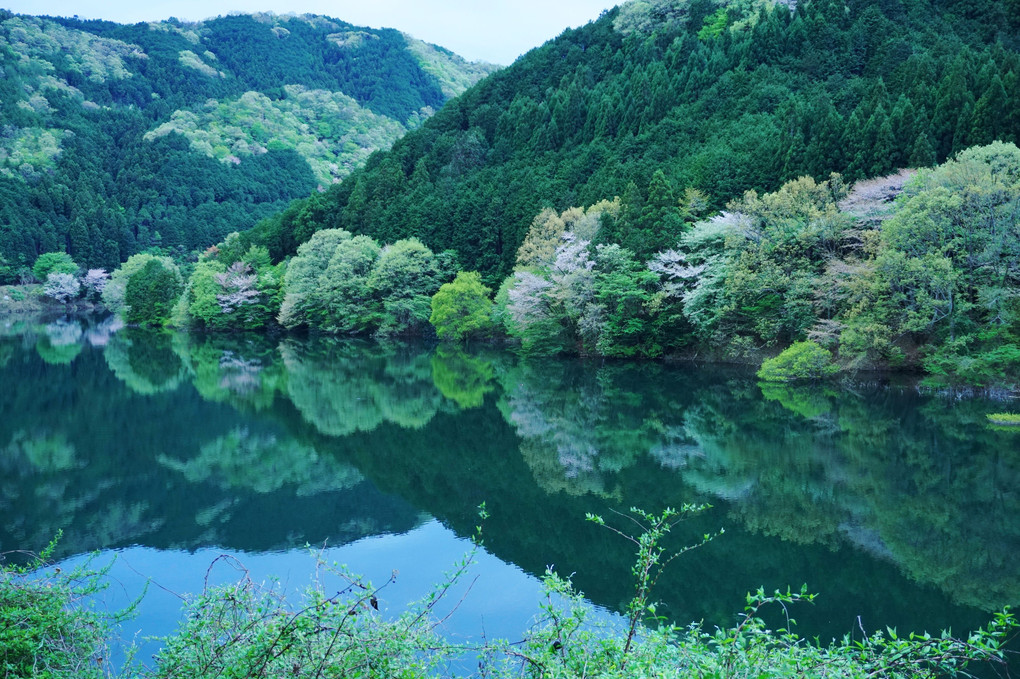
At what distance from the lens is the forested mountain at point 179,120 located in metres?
98.1

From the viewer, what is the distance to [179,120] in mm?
125375

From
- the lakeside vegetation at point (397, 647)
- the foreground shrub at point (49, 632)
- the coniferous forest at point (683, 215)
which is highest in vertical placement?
the coniferous forest at point (683, 215)

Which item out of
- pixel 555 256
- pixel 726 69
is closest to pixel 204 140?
pixel 726 69

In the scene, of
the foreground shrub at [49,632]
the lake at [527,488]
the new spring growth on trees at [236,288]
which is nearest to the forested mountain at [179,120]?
the new spring growth on trees at [236,288]

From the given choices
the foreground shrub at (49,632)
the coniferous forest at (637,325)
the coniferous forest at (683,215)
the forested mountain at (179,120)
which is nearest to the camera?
the foreground shrub at (49,632)

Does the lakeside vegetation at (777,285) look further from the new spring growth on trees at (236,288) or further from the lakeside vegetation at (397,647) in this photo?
the lakeside vegetation at (397,647)

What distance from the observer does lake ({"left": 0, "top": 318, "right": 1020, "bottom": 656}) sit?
9.31m

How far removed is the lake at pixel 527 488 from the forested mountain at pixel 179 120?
83033mm

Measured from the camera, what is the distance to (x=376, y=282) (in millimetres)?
47031

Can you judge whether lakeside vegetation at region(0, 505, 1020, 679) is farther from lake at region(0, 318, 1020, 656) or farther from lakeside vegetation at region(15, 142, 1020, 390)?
lakeside vegetation at region(15, 142, 1020, 390)

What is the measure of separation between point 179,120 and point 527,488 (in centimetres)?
13254

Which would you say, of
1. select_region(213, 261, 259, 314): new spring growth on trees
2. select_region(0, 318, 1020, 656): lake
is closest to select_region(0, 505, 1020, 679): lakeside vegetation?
select_region(0, 318, 1020, 656): lake

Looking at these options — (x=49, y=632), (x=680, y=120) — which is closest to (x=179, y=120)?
(x=680, y=120)

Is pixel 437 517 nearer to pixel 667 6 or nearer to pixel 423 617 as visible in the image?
pixel 423 617
